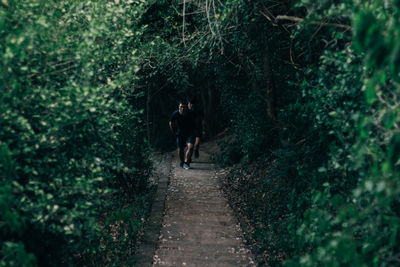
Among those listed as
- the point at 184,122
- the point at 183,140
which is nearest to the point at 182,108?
the point at 184,122

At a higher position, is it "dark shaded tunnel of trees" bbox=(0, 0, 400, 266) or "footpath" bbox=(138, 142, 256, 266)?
"dark shaded tunnel of trees" bbox=(0, 0, 400, 266)

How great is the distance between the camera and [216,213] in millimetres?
8547

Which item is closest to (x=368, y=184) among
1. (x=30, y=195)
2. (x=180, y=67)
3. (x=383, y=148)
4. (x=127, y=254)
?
(x=383, y=148)

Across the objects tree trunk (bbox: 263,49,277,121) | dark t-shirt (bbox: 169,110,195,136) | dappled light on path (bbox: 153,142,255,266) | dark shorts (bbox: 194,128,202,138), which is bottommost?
dappled light on path (bbox: 153,142,255,266)

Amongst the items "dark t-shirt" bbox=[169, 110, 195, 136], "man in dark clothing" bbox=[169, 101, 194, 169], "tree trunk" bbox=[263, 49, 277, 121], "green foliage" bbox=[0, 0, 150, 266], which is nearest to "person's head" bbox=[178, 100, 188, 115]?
"man in dark clothing" bbox=[169, 101, 194, 169]

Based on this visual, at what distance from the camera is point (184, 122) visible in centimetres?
1272

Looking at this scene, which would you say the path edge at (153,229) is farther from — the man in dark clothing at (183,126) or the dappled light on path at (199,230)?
the man in dark clothing at (183,126)

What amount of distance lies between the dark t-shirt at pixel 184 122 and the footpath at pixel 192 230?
1.84m

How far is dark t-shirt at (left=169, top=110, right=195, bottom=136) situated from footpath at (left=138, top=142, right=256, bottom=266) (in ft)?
6.02

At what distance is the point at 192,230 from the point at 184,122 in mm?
5766

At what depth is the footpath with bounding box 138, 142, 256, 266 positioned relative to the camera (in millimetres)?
6023

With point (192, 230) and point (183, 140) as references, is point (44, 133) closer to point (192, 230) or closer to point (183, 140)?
point (192, 230)

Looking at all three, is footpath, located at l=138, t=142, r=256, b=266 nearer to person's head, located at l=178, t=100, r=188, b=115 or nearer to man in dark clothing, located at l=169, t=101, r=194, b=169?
man in dark clothing, located at l=169, t=101, r=194, b=169

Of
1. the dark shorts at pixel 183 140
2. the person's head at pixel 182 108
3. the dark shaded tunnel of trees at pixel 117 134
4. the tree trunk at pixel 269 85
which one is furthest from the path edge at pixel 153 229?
the tree trunk at pixel 269 85
